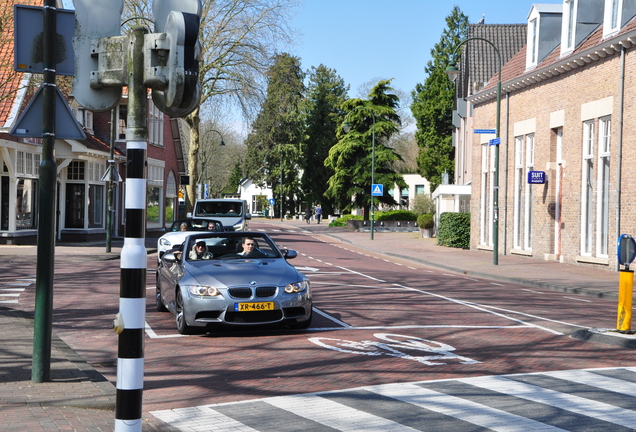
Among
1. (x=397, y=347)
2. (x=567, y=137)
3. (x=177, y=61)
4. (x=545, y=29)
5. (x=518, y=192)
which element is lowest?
(x=397, y=347)

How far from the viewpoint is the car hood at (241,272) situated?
1032 cm

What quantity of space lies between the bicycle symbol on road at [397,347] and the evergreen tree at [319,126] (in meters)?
80.9

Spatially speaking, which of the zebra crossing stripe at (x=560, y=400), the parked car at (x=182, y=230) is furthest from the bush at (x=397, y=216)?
the zebra crossing stripe at (x=560, y=400)

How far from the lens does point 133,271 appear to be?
15.3ft

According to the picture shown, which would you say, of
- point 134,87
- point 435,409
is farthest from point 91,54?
point 435,409

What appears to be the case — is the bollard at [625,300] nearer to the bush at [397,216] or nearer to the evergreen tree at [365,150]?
the bush at [397,216]

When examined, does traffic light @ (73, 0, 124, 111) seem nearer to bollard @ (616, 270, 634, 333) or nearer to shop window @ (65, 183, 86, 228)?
bollard @ (616, 270, 634, 333)

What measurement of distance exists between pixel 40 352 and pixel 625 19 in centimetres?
2100

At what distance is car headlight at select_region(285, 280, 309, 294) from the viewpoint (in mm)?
10422

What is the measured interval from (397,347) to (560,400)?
2.94 m

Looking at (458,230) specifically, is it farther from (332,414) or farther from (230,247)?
(332,414)

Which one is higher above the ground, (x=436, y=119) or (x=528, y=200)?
(x=436, y=119)

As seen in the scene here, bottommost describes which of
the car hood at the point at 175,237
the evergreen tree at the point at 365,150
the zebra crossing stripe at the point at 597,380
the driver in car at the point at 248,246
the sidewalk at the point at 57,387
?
the zebra crossing stripe at the point at 597,380

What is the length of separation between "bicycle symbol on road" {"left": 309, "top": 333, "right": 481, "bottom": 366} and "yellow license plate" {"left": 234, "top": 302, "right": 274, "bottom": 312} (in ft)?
2.29
